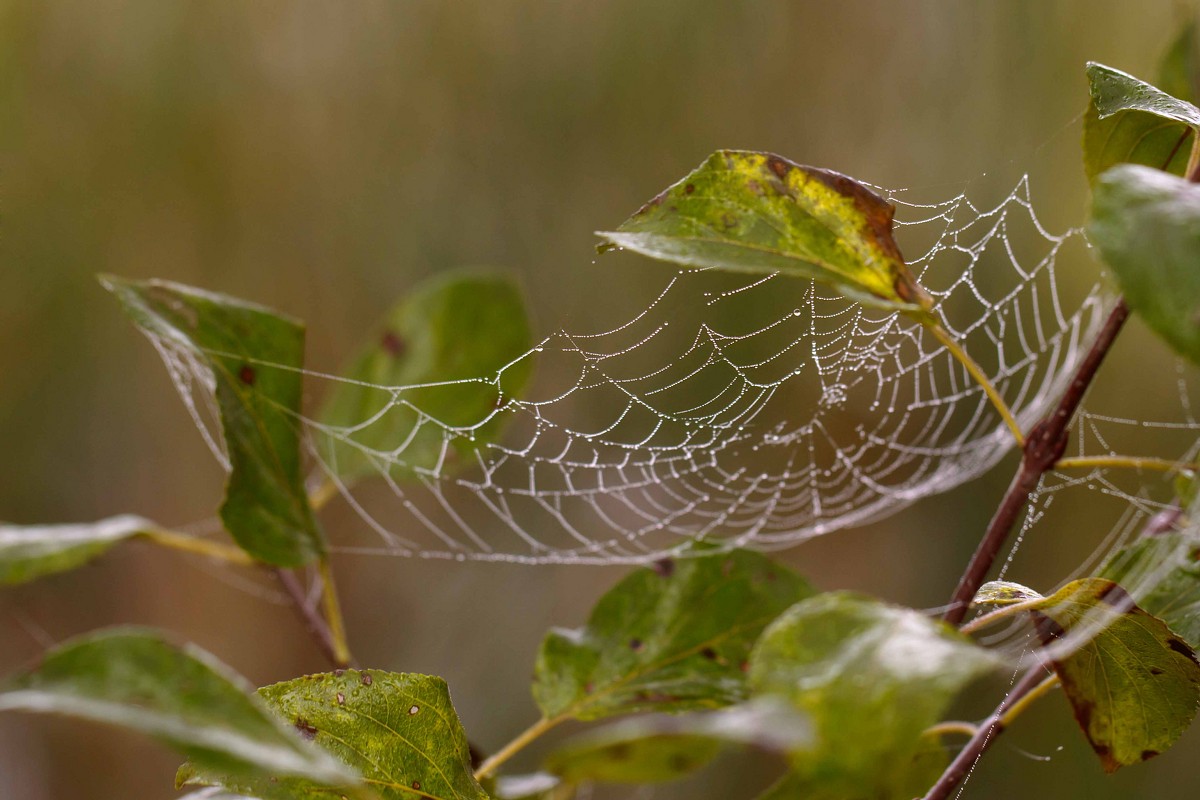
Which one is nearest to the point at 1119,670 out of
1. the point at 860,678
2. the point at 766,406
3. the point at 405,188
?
the point at 860,678

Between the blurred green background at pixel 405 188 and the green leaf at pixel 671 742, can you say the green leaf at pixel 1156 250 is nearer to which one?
the green leaf at pixel 671 742

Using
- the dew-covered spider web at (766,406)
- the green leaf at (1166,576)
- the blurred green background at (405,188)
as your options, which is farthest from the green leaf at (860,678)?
the blurred green background at (405,188)

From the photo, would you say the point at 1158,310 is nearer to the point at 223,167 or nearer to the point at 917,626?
the point at 917,626

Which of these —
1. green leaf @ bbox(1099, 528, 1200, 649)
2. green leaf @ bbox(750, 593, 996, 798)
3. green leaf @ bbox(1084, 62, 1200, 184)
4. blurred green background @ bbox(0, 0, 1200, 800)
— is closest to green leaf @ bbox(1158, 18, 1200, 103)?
green leaf @ bbox(1084, 62, 1200, 184)

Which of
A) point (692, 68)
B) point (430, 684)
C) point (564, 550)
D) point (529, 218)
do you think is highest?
point (692, 68)

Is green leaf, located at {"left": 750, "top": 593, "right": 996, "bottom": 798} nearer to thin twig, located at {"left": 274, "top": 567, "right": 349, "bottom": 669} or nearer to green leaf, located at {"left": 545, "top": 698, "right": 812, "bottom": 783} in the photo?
green leaf, located at {"left": 545, "top": 698, "right": 812, "bottom": 783}

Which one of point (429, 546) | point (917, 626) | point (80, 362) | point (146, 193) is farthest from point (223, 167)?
point (917, 626)
